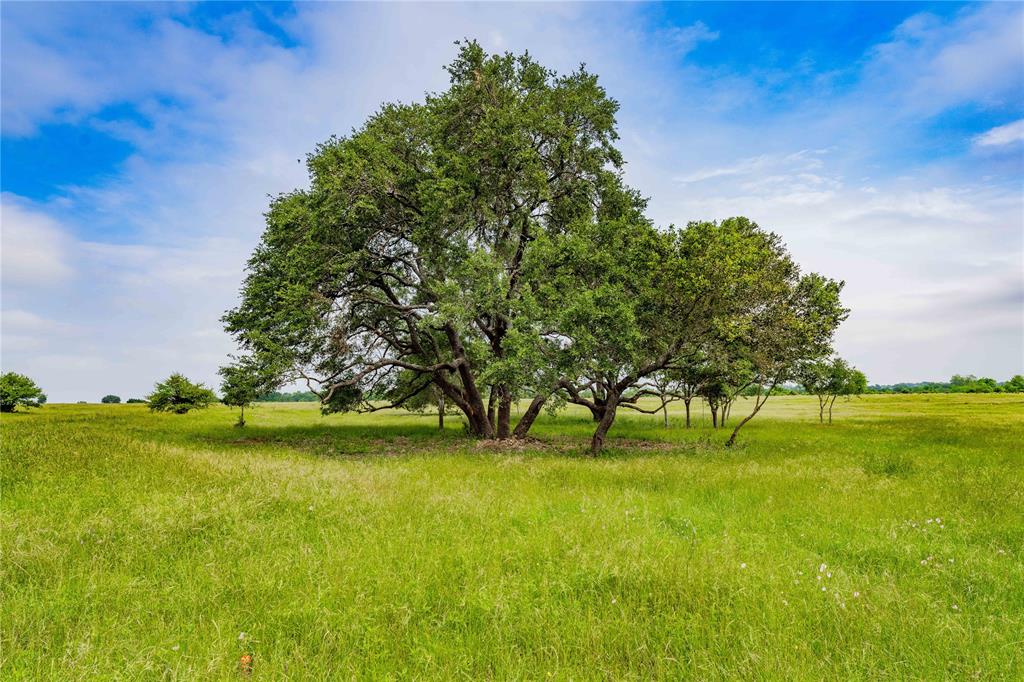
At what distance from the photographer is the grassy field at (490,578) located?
14.0 ft

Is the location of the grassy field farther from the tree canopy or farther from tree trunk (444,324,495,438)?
tree trunk (444,324,495,438)

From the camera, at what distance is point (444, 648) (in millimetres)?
4363

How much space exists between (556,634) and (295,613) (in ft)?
9.47

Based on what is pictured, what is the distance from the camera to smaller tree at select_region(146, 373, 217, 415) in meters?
45.4

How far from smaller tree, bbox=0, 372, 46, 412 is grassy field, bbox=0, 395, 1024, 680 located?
4240 cm

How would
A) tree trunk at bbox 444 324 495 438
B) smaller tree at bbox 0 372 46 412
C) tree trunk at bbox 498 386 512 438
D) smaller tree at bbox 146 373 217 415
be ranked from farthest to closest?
smaller tree at bbox 146 373 217 415 < smaller tree at bbox 0 372 46 412 < tree trunk at bbox 498 386 512 438 < tree trunk at bbox 444 324 495 438

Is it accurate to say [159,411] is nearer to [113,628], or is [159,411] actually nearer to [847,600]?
[113,628]

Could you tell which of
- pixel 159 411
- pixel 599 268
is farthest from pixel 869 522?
pixel 159 411

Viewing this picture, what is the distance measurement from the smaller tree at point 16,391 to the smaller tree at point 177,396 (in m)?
8.86

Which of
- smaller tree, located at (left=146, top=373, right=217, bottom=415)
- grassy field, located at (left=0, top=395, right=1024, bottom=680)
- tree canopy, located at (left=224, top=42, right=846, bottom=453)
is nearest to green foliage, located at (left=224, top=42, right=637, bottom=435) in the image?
tree canopy, located at (left=224, top=42, right=846, bottom=453)

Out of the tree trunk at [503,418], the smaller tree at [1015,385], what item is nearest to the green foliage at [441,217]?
the tree trunk at [503,418]

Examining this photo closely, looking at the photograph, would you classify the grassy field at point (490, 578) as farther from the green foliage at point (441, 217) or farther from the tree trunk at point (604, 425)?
the green foliage at point (441, 217)

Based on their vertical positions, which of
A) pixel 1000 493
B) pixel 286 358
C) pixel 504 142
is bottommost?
pixel 1000 493

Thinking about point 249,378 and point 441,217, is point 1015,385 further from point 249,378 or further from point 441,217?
point 249,378
